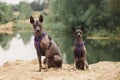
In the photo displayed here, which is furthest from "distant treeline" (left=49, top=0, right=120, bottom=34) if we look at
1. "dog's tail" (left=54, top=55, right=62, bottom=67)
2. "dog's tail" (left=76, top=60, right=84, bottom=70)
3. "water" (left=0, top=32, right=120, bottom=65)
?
"dog's tail" (left=54, top=55, right=62, bottom=67)

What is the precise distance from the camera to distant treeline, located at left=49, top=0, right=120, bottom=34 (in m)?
56.2

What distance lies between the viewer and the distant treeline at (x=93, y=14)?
5621cm

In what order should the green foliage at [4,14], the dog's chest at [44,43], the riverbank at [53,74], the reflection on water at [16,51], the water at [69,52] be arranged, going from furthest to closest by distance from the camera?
the green foliage at [4,14] < the reflection on water at [16,51] < the water at [69,52] < the dog's chest at [44,43] < the riverbank at [53,74]

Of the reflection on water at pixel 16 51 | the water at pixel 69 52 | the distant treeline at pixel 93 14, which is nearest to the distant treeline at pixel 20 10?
the distant treeline at pixel 93 14

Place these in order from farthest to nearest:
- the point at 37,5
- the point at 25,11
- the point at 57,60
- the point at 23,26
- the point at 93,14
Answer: the point at 37,5, the point at 25,11, the point at 23,26, the point at 93,14, the point at 57,60

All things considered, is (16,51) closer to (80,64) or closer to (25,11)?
(80,64)

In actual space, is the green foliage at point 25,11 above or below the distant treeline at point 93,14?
below

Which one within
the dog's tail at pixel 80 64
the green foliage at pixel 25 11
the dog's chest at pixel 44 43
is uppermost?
the dog's chest at pixel 44 43

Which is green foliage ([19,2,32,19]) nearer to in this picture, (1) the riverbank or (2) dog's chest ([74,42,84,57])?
(2) dog's chest ([74,42,84,57])

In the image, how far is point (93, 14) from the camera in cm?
5978

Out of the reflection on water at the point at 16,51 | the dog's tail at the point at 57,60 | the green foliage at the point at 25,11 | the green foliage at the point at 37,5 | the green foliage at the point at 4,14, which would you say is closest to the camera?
the dog's tail at the point at 57,60

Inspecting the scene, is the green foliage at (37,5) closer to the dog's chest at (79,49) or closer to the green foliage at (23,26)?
the green foliage at (23,26)

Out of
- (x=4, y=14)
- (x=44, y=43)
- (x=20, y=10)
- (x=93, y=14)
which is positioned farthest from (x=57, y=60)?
(x=20, y=10)

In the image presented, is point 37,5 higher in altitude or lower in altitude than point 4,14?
lower
